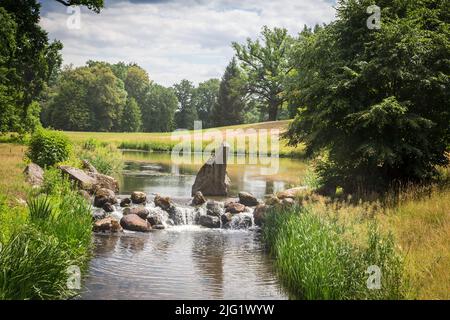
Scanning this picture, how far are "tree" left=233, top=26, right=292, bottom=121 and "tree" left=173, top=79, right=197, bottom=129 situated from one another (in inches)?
761

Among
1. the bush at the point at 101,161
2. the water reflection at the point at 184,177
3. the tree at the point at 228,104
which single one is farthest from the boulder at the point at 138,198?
the tree at the point at 228,104

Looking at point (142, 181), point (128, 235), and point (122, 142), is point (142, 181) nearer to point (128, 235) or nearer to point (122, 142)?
point (128, 235)

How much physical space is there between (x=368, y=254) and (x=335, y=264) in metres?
0.66

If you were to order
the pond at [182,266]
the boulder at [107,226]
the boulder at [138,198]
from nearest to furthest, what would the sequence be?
the pond at [182,266] → the boulder at [107,226] → the boulder at [138,198]

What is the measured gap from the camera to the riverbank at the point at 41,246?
8586mm

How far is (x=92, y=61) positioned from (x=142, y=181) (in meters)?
48.2

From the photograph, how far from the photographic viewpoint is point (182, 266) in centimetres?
1288

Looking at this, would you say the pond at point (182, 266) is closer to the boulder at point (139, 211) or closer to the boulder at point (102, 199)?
the boulder at point (139, 211)

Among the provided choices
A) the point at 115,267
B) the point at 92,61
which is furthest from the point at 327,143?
the point at 92,61

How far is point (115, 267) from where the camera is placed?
40.9 feet

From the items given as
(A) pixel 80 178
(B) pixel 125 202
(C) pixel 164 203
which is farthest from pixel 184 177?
(C) pixel 164 203

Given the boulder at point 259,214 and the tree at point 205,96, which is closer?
the boulder at point 259,214

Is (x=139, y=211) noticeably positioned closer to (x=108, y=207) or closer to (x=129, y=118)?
(x=108, y=207)

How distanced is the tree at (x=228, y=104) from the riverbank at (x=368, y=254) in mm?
66715
